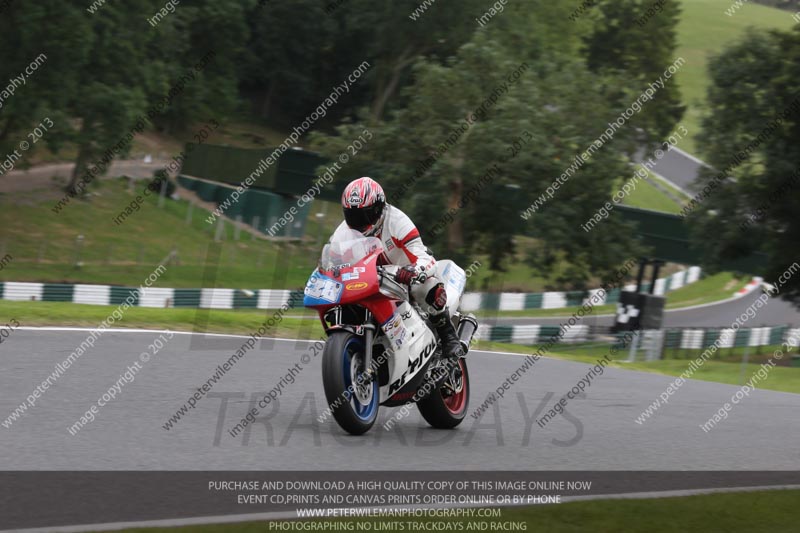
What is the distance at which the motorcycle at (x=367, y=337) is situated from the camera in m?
7.88

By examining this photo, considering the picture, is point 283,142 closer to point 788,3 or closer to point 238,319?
point 238,319

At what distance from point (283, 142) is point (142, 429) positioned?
55342 millimetres

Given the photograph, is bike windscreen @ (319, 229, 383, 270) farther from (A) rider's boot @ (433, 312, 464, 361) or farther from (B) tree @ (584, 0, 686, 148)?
(B) tree @ (584, 0, 686, 148)

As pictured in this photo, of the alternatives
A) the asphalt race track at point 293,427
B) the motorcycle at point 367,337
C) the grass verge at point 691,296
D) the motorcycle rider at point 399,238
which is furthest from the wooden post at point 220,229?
the motorcycle at point 367,337

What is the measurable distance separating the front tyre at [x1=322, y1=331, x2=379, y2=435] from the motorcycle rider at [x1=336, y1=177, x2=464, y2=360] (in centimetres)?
63

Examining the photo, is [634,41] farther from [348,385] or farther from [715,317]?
[348,385]

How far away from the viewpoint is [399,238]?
328 inches

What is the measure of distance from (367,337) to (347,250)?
2.12 ft

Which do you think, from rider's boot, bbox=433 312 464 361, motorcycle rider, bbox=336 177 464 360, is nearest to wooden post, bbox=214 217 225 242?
rider's boot, bbox=433 312 464 361

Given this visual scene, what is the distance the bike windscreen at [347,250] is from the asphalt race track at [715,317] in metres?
31.3

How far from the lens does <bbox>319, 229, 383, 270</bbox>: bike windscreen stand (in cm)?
809

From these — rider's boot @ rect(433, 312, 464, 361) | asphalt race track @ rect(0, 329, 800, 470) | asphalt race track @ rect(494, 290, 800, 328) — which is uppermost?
rider's boot @ rect(433, 312, 464, 361)

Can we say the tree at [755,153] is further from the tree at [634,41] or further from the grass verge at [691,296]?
the tree at [634,41]

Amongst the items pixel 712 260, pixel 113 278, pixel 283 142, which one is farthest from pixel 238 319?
pixel 283 142
